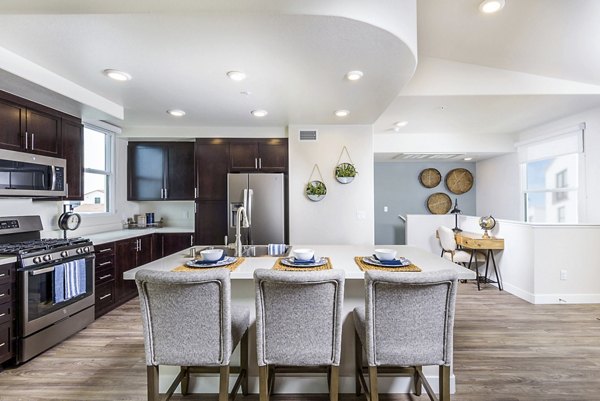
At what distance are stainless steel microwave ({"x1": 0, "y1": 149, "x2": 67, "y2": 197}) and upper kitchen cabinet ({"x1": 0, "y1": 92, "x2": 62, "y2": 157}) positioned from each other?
0.09 m

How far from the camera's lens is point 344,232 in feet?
14.0

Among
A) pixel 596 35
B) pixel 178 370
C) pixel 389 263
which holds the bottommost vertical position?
pixel 178 370

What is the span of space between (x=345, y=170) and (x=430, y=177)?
3.38 meters

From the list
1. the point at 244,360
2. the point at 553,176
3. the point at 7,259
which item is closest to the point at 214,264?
the point at 244,360

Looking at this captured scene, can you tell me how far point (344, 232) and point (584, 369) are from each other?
103 inches

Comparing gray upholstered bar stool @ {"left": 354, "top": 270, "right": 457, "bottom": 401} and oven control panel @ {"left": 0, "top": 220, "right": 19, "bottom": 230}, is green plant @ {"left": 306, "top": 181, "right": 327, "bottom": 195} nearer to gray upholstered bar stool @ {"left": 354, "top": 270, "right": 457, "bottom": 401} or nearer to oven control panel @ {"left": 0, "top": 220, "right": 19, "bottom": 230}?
gray upholstered bar stool @ {"left": 354, "top": 270, "right": 457, "bottom": 401}

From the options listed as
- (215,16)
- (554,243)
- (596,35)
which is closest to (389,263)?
(215,16)

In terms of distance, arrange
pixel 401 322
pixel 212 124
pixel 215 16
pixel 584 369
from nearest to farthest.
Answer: pixel 401 322 < pixel 215 16 < pixel 584 369 < pixel 212 124

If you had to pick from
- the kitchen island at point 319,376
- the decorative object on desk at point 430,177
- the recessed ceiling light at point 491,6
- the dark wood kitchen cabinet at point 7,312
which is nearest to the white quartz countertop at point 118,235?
the dark wood kitchen cabinet at point 7,312

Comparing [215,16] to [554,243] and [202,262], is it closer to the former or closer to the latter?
[202,262]

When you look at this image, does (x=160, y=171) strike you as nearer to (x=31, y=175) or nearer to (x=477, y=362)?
(x=31, y=175)

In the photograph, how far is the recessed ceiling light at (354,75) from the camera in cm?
242

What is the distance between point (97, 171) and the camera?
4.25m

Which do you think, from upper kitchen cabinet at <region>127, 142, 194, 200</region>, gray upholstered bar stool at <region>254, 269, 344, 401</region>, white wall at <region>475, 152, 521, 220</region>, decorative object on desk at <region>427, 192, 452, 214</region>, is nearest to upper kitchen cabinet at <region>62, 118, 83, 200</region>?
upper kitchen cabinet at <region>127, 142, 194, 200</region>
